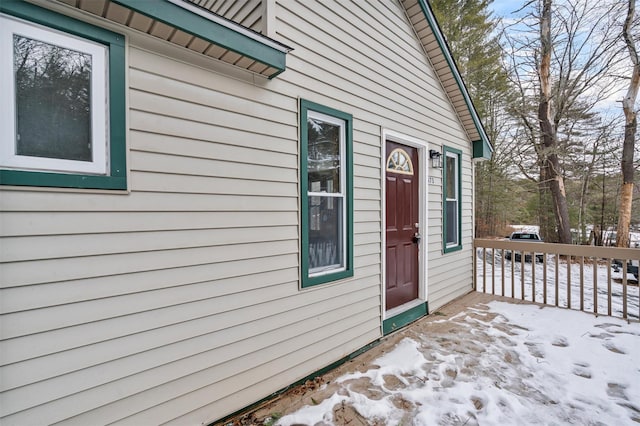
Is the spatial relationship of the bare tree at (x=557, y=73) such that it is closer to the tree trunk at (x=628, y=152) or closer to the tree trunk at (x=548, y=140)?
the tree trunk at (x=548, y=140)

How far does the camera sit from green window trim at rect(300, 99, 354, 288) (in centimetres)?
262

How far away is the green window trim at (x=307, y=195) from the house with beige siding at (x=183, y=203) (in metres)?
0.02

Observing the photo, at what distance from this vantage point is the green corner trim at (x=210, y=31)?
5.36 feet

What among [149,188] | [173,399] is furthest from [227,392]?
[149,188]

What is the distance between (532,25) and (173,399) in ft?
42.3

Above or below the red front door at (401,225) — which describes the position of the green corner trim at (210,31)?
above

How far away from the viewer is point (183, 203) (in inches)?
76.4

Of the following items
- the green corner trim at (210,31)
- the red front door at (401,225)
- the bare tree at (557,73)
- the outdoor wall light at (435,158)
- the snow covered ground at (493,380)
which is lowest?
the snow covered ground at (493,380)

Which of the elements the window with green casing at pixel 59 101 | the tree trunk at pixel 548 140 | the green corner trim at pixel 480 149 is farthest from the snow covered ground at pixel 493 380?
the tree trunk at pixel 548 140

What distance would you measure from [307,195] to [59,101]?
1.75 m

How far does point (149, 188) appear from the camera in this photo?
70.7 inches

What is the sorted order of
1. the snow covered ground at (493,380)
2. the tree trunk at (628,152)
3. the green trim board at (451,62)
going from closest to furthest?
the snow covered ground at (493,380)
the green trim board at (451,62)
the tree trunk at (628,152)

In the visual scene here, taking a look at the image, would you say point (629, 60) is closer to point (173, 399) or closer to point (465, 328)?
point (465, 328)

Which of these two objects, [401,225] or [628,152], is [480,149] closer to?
[401,225]
